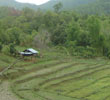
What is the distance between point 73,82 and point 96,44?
1812 centimetres

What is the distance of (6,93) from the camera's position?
606 inches

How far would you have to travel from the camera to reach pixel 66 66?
24000 mm

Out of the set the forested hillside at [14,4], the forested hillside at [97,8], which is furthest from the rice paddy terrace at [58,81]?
the forested hillside at [14,4]

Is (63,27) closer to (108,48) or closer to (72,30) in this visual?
(72,30)

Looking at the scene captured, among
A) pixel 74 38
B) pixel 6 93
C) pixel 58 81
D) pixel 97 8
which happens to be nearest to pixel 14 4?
pixel 97 8

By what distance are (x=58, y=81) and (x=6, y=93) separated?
5.29 m

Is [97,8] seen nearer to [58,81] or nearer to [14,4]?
[14,4]

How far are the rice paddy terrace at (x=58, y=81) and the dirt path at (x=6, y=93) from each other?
1.08 feet

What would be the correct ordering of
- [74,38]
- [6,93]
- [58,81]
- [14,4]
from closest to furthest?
1. [6,93]
2. [58,81]
3. [74,38]
4. [14,4]

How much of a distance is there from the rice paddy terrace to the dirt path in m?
0.33

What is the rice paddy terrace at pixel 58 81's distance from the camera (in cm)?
1543

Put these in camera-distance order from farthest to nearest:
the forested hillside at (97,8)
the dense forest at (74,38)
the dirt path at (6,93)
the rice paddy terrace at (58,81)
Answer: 1. the forested hillside at (97,8)
2. the dense forest at (74,38)
3. the rice paddy terrace at (58,81)
4. the dirt path at (6,93)

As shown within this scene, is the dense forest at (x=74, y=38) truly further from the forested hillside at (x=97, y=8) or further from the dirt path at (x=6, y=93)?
the forested hillside at (x=97, y=8)

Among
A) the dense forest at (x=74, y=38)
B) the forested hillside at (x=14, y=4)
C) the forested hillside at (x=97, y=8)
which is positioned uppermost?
the forested hillside at (x=14, y=4)
